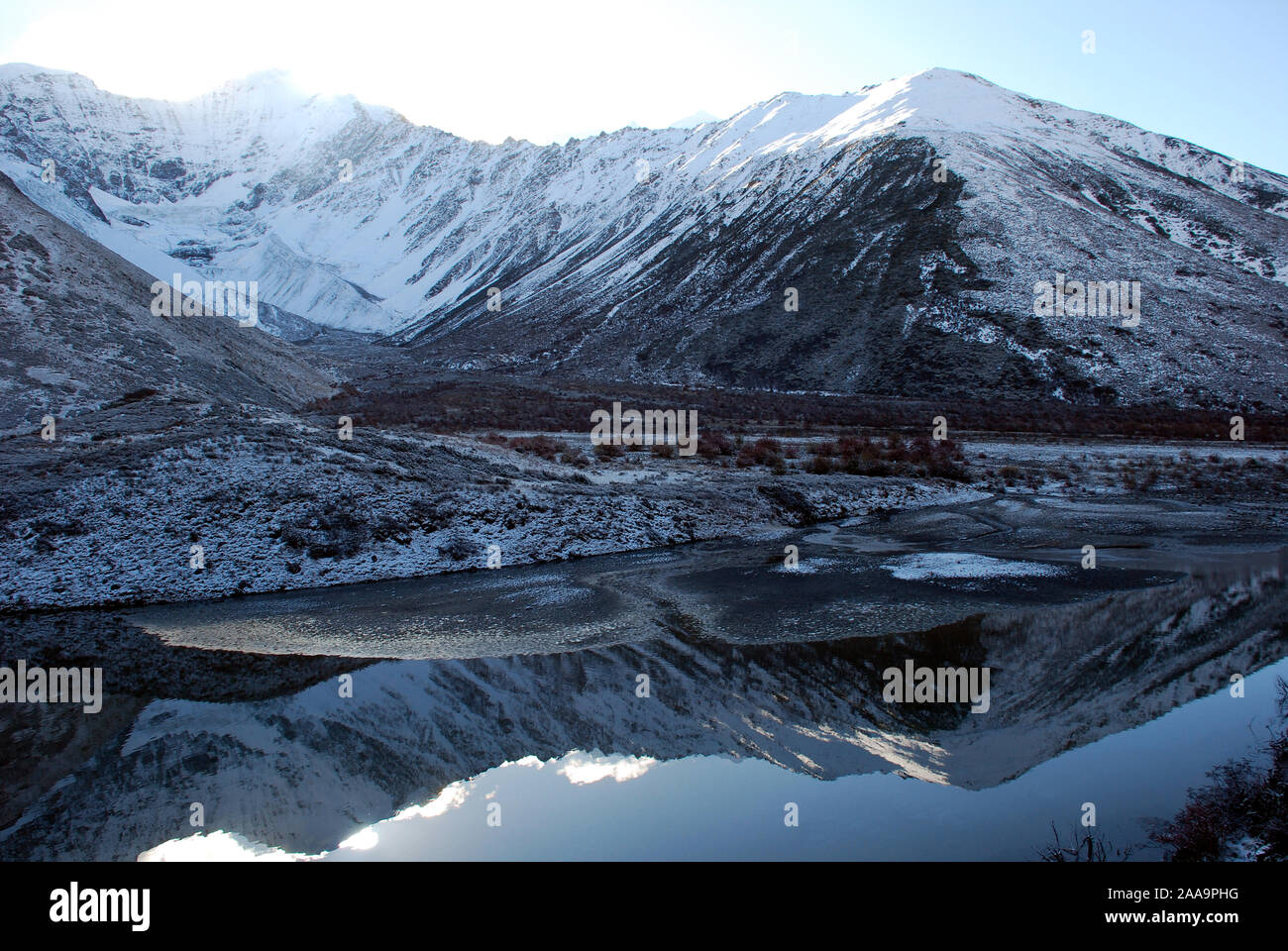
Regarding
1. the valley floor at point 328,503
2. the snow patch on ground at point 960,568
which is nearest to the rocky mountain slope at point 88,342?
the valley floor at point 328,503

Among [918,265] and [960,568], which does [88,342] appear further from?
[918,265]

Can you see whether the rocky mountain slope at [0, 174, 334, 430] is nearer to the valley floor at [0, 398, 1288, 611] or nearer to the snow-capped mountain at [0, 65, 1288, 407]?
the valley floor at [0, 398, 1288, 611]

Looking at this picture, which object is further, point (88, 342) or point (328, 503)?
point (88, 342)

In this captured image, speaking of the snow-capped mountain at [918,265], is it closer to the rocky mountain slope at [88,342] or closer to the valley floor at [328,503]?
the rocky mountain slope at [88,342]

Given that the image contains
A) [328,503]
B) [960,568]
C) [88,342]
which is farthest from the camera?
[88,342]

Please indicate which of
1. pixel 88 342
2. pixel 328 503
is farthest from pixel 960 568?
pixel 88 342

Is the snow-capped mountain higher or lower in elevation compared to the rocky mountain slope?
higher

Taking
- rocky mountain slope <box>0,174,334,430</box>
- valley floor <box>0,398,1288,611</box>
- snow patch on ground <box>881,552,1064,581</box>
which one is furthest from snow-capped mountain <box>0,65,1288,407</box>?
snow patch on ground <box>881,552,1064,581</box>

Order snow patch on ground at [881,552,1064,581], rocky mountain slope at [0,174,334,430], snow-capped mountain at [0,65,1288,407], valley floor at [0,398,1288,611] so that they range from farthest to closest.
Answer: snow-capped mountain at [0,65,1288,407] < rocky mountain slope at [0,174,334,430] < snow patch on ground at [881,552,1064,581] < valley floor at [0,398,1288,611]

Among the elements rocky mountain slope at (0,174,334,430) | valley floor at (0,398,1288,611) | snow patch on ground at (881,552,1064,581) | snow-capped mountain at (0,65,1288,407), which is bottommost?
snow patch on ground at (881,552,1064,581)

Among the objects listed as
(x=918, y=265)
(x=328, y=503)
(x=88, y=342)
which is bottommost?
(x=328, y=503)
